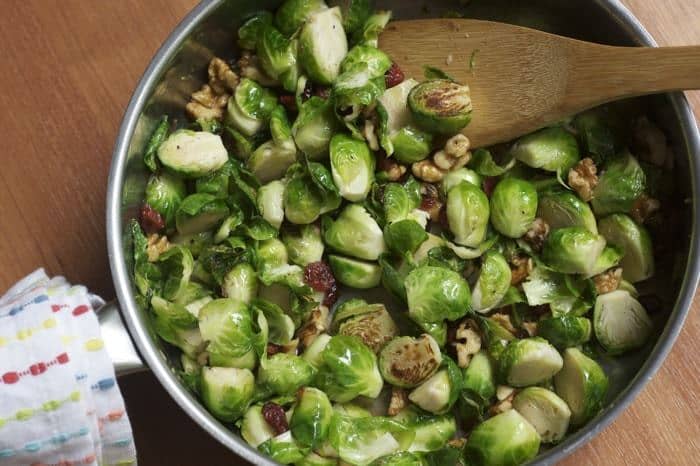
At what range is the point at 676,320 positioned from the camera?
1517 mm

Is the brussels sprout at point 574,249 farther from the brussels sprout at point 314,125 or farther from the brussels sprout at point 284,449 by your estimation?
the brussels sprout at point 284,449

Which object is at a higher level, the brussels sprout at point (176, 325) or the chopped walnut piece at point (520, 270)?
the brussels sprout at point (176, 325)

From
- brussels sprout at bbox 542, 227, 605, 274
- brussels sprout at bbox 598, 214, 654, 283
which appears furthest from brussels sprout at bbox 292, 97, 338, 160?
brussels sprout at bbox 598, 214, 654, 283

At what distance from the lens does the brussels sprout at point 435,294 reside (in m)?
1.65

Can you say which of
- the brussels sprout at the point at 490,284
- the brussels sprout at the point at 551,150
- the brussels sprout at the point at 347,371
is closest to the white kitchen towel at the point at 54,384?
the brussels sprout at the point at 347,371

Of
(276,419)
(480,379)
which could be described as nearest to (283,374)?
(276,419)

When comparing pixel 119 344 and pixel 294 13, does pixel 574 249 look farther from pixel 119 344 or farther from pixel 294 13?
pixel 119 344

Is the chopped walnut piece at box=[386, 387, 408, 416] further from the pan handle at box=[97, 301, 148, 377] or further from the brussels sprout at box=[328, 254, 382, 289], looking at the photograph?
the pan handle at box=[97, 301, 148, 377]

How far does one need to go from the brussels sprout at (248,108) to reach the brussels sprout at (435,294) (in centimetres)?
51

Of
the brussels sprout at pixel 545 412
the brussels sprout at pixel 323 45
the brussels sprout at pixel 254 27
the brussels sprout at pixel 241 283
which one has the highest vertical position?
the brussels sprout at pixel 254 27

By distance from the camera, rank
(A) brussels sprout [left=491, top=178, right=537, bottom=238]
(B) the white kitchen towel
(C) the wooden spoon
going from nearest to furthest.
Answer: (B) the white kitchen towel < (C) the wooden spoon < (A) brussels sprout [left=491, top=178, right=537, bottom=238]

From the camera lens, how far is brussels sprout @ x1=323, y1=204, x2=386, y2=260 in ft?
5.70

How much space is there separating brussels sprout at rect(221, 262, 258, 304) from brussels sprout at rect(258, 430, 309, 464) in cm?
31

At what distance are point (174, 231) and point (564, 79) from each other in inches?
36.9
